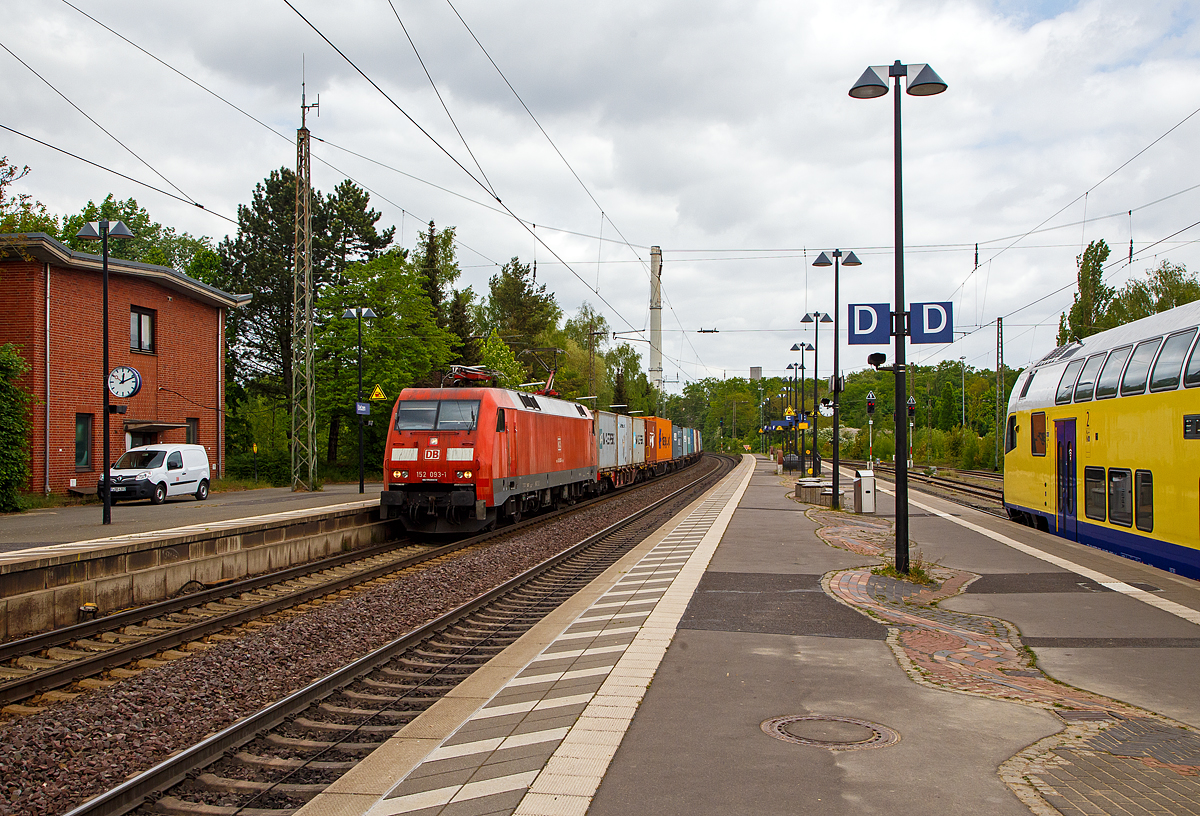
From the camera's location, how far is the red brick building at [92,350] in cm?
2553

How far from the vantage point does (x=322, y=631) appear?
9703 millimetres

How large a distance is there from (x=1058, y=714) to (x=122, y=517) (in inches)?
746

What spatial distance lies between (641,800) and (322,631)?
622 centimetres

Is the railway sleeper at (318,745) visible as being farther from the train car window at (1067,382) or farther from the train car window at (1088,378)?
the train car window at (1067,382)

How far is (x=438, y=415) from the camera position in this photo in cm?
1898

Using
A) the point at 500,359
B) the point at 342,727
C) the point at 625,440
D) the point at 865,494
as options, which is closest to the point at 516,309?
the point at 500,359

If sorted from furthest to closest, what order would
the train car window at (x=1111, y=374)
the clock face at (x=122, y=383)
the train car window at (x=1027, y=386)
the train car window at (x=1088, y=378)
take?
the clock face at (x=122, y=383) < the train car window at (x=1027, y=386) < the train car window at (x=1088, y=378) < the train car window at (x=1111, y=374)

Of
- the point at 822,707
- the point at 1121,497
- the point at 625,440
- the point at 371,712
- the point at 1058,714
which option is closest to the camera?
the point at 1058,714

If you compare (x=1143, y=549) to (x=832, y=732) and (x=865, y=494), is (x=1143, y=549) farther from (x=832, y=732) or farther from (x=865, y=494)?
(x=865, y=494)

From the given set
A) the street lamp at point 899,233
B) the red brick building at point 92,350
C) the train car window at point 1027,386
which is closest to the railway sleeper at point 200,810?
the street lamp at point 899,233

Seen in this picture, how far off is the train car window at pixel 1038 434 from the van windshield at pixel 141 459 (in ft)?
74.7

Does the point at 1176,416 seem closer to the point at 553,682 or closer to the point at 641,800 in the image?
the point at 553,682

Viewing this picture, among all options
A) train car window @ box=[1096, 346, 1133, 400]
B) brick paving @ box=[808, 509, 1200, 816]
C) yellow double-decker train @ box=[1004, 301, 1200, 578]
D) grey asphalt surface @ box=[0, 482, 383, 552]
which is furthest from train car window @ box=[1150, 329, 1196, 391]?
grey asphalt surface @ box=[0, 482, 383, 552]

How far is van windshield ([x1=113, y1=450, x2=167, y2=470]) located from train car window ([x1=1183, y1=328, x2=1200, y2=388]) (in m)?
25.0
